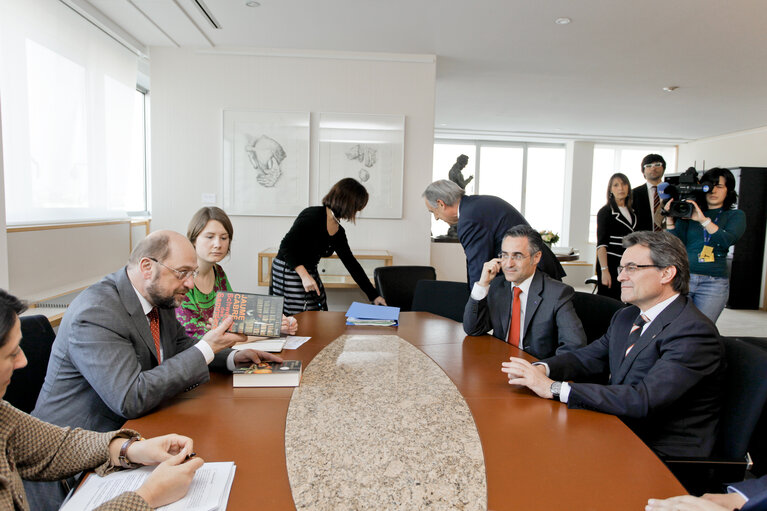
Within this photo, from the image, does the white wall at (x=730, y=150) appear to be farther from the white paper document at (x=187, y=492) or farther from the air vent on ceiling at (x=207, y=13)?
the white paper document at (x=187, y=492)

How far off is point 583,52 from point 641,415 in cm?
428

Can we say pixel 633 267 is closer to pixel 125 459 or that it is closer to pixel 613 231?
pixel 125 459

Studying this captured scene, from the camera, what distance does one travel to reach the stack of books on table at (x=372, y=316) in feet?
8.90

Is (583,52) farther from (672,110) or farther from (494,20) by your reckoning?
(672,110)

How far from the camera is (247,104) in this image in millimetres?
5039

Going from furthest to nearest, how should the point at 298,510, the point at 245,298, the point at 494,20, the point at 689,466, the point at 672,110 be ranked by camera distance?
1. the point at 672,110
2. the point at 494,20
3. the point at 245,298
4. the point at 689,466
5. the point at 298,510

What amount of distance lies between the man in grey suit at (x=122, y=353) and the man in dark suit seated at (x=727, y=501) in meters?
1.30

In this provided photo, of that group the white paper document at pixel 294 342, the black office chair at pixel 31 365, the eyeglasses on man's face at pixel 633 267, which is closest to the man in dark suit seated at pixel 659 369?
the eyeglasses on man's face at pixel 633 267

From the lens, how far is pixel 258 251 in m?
5.22

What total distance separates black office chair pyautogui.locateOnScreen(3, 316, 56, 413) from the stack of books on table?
137 cm

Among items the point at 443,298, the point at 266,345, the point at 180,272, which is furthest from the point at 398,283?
the point at 180,272

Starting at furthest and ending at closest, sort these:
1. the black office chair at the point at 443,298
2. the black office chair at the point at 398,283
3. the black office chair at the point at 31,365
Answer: the black office chair at the point at 398,283
the black office chair at the point at 443,298
the black office chair at the point at 31,365

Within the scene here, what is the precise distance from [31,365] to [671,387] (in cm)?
216

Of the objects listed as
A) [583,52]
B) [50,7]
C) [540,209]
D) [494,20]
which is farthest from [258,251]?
[540,209]
